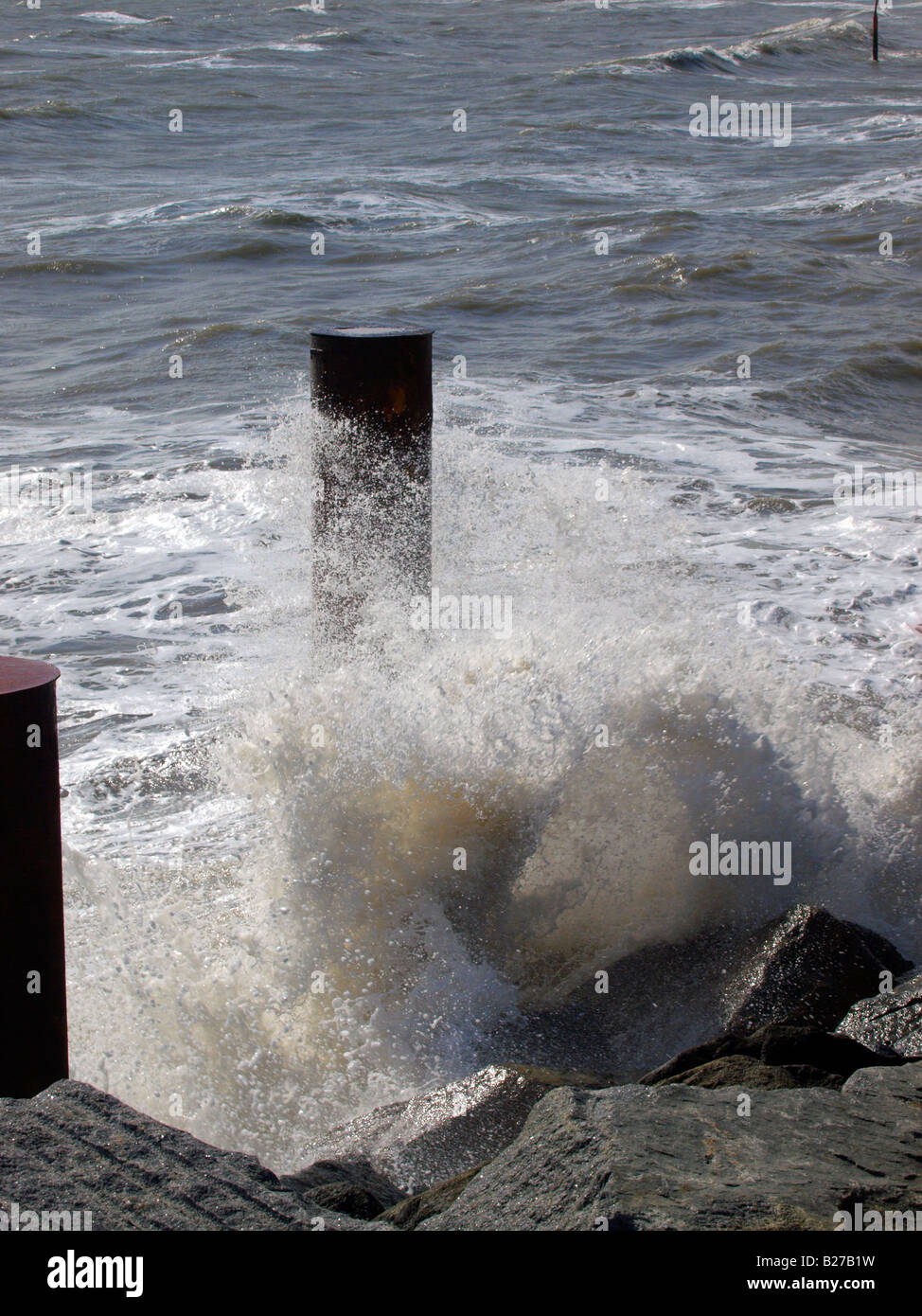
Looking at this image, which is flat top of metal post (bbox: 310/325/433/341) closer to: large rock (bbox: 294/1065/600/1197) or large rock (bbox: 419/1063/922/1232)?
large rock (bbox: 294/1065/600/1197)

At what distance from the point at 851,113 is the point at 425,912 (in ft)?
93.0

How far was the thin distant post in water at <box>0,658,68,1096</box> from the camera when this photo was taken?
8.68 ft

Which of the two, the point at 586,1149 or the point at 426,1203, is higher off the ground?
the point at 586,1149

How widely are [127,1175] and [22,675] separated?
3.49ft

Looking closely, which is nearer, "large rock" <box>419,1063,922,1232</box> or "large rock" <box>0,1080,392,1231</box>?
"large rock" <box>419,1063,922,1232</box>

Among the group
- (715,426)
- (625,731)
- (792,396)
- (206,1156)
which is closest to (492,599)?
(625,731)

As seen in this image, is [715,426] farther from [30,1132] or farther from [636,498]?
[30,1132]

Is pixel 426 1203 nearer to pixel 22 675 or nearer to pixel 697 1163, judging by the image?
pixel 697 1163

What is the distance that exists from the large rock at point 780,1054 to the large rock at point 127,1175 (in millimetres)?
962

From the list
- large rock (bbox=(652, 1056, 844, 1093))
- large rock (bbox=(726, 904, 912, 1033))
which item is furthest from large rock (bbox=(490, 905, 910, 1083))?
large rock (bbox=(652, 1056, 844, 1093))

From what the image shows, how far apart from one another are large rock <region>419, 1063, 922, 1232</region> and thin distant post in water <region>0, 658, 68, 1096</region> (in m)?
1.05

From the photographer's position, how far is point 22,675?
106 inches

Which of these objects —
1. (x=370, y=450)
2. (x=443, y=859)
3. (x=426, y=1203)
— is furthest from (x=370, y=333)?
(x=426, y=1203)

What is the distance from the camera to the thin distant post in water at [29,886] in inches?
104
